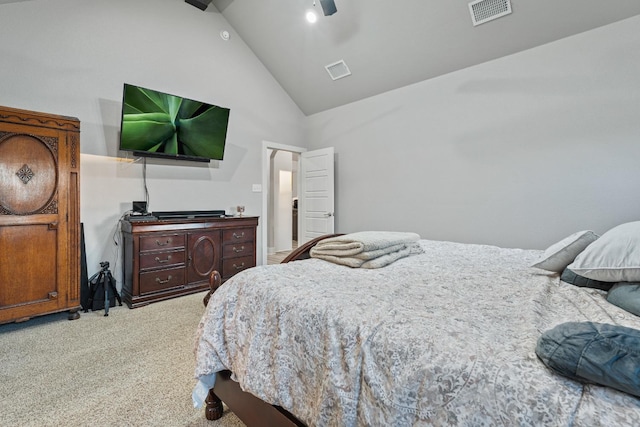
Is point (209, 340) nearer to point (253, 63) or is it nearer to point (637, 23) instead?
point (637, 23)

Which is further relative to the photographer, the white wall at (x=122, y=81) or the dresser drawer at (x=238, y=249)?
the dresser drawer at (x=238, y=249)

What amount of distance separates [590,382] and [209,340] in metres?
1.30

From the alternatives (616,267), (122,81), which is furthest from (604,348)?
(122,81)

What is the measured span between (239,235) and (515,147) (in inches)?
135

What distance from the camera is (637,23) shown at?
2.63 meters

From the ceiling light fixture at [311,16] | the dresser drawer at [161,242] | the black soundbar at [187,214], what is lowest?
the dresser drawer at [161,242]

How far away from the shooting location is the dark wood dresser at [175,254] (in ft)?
10.4

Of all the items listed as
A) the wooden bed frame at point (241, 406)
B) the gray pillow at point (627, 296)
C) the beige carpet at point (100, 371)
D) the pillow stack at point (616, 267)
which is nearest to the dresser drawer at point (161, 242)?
the beige carpet at point (100, 371)

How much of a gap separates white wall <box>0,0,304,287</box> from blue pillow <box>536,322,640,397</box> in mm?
4007

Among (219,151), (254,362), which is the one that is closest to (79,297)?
(219,151)

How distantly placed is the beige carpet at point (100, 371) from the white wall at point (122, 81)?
102cm

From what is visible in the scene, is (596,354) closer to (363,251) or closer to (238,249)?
(363,251)

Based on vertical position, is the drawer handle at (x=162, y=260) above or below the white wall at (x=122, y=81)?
below

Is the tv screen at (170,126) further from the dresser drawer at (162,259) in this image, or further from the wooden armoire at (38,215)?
the dresser drawer at (162,259)
